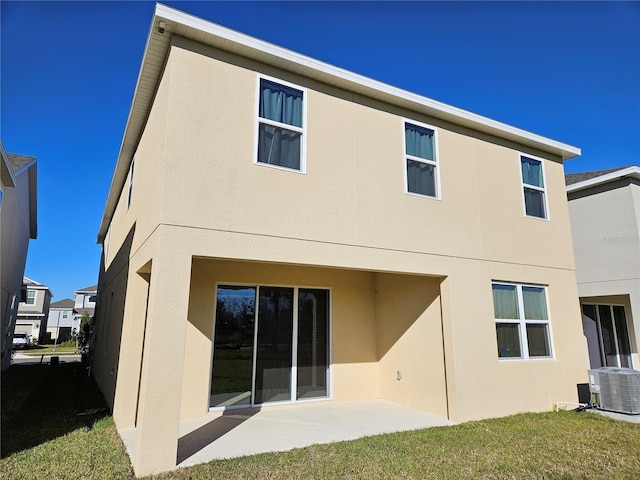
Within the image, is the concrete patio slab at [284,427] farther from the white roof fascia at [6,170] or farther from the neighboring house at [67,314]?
the neighboring house at [67,314]

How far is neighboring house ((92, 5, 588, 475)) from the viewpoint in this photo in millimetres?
5922

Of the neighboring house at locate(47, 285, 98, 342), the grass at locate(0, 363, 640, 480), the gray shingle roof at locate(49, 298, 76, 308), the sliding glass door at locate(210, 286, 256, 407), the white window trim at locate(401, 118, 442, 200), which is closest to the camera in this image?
the grass at locate(0, 363, 640, 480)

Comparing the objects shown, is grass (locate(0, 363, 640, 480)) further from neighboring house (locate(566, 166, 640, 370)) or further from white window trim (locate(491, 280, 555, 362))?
neighboring house (locate(566, 166, 640, 370))

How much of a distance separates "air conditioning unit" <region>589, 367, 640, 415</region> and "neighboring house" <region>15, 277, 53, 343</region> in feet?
153

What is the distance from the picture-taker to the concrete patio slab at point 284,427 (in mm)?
5832

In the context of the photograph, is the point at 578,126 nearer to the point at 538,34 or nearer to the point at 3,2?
the point at 538,34

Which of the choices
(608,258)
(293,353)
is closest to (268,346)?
(293,353)

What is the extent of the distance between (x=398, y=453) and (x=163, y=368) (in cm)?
349

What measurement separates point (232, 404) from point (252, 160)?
4999 millimetres

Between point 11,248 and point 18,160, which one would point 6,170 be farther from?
point 11,248

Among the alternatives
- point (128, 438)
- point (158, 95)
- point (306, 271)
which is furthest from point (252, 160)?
point (128, 438)

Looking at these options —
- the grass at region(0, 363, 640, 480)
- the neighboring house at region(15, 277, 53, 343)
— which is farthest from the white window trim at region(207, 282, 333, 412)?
the neighboring house at region(15, 277, 53, 343)

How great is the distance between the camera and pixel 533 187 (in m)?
10.0

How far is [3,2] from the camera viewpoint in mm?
7109
